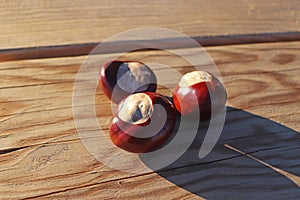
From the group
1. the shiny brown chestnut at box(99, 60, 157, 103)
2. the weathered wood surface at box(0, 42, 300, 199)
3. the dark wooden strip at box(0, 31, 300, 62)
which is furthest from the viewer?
the dark wooden strip at box(0, 31, 300, 62)

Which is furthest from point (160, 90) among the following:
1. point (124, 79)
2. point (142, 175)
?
point (142, 175)

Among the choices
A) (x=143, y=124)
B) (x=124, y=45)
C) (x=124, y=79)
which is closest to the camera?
(x=143, y=124)

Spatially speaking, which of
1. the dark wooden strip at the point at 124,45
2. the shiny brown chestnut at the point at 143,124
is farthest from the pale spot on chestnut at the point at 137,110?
the dark wooden strip at the point at 124,45

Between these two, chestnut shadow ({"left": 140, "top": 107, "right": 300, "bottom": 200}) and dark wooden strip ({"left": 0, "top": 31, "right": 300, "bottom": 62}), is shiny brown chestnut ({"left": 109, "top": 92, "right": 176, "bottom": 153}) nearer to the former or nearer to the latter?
chestnut shadow ({"left": 140, "top": 107, "right": 300, "bottom": 200})

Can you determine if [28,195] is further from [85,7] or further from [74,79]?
[85,7]

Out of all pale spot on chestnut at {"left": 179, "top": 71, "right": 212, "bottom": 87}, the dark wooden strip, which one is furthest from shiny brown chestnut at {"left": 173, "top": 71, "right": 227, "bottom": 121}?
the dark wooden strip

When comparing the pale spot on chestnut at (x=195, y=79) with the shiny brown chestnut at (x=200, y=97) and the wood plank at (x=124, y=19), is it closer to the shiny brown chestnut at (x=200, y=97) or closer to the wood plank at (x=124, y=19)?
the shiny brown chestnut at (x=200, y=97)

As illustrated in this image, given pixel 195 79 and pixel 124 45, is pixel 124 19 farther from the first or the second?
pixel 195 79

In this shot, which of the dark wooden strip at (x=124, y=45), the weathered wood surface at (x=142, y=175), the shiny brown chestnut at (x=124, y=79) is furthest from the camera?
the dark wooden strip at (x=124, y=45)
